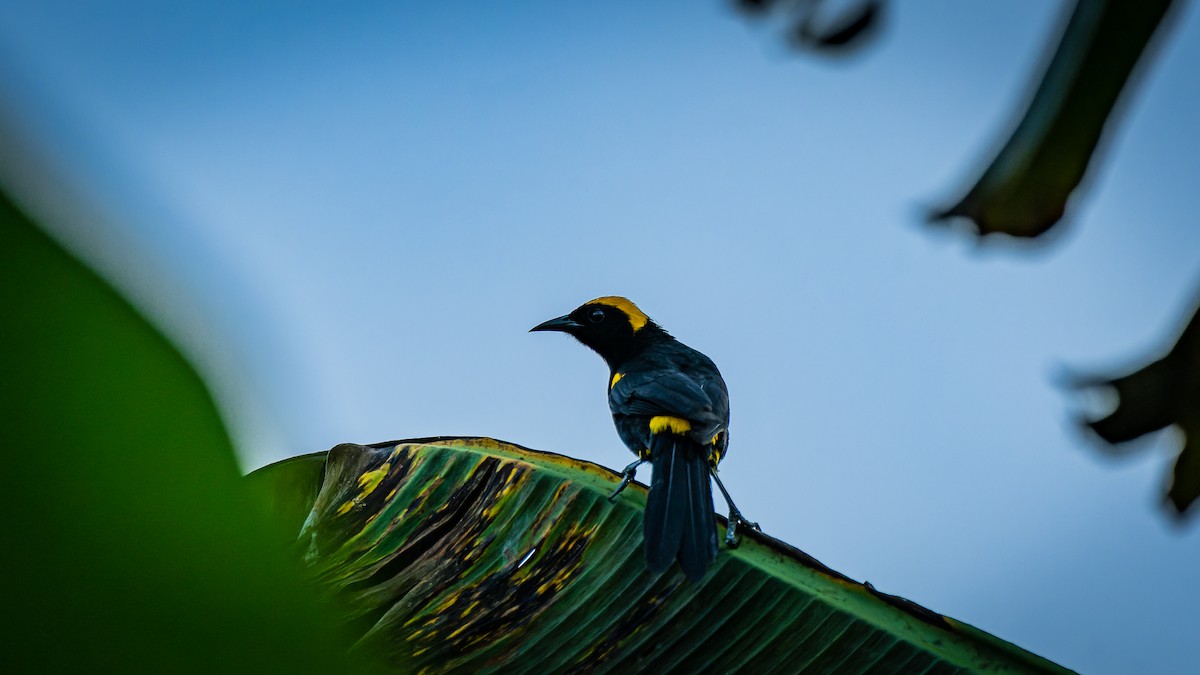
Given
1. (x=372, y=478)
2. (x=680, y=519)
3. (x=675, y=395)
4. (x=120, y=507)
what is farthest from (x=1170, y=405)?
(x=675, y=395)

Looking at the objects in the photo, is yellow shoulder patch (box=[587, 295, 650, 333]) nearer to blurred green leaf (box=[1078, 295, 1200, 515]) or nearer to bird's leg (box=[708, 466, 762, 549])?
bird's leg (box=[708, 466, 762, 549])

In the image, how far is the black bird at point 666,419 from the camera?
9.34 feet

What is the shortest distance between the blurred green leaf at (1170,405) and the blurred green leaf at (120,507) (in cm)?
95

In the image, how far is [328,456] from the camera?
3305 millimetres

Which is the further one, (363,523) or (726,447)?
(726,447)

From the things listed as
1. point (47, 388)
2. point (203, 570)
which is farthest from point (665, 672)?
point (47, 388)

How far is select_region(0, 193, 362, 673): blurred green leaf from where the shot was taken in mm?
1292

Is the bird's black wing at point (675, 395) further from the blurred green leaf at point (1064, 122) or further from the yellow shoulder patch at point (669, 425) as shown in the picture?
the blurred green leaf at point (1064, 122)

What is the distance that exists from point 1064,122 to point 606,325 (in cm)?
480

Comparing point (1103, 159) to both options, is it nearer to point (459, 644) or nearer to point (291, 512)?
point (459, 644)

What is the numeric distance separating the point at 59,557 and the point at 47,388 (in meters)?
0.21

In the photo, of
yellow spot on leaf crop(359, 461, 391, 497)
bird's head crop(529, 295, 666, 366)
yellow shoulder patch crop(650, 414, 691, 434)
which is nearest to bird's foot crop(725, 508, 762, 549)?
yellow shoulder patch crop(650, 414, 691, 434)

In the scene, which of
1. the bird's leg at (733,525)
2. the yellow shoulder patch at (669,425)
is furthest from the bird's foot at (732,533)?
the yellow shoulder patch at (669,425)

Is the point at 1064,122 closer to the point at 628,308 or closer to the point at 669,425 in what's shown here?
the point at 669,425
